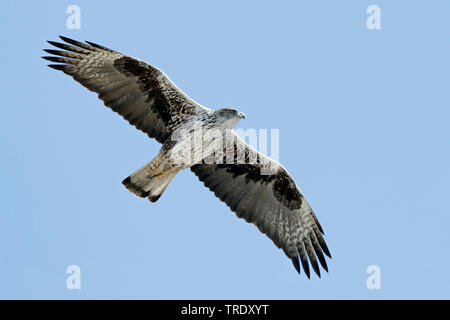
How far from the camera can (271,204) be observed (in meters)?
13.0

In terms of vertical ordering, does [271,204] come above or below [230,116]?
below

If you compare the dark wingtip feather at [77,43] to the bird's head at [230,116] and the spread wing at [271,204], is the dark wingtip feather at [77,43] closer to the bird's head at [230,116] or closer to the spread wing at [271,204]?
the bird's head at [230,116]

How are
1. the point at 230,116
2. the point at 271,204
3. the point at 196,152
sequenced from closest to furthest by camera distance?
the point at 230,116 → the point at 196,152 → the point at 271,204

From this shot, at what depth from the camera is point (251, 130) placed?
42.4 feet

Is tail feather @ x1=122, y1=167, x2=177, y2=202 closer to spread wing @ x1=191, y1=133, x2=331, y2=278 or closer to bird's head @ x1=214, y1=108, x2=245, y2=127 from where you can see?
spread wing @ x1=191, y1=133, x2=331, y2=278

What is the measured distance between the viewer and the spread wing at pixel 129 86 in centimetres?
1203

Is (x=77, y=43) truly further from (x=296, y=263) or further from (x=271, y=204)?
(x=296, y=263)

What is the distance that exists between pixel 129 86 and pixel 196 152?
1.51m

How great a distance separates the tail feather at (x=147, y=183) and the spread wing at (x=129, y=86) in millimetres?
601

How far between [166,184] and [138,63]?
1936 mm

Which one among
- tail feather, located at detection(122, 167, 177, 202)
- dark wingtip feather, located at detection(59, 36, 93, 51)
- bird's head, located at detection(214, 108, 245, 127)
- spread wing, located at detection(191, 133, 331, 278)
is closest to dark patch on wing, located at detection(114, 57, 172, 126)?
dark wingtip feather, located at detection(59, 36, 93, 51)

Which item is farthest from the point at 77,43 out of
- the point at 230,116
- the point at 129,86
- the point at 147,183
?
the point at 230,116

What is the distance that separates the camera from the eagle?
472 inches

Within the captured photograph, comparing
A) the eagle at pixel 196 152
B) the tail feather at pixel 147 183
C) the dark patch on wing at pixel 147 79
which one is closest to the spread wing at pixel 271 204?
the eagle at pixel 196 152
